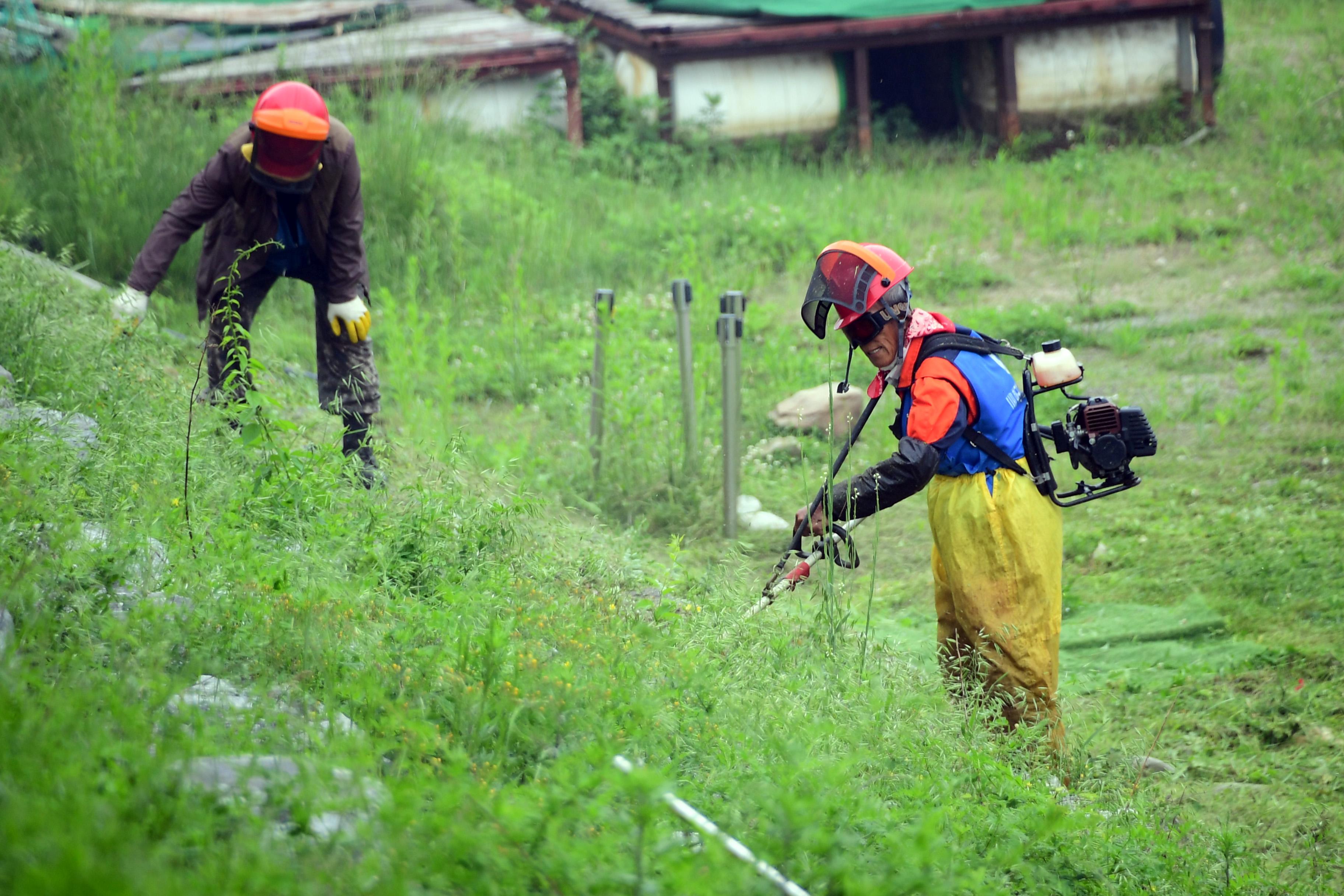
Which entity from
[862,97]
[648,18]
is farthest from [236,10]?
[862,97]

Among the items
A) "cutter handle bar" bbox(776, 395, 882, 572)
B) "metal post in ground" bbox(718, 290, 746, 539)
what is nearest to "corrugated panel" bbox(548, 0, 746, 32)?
"metal post in ground" bbox(718, 290, 746, 539)

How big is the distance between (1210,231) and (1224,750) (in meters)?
6.43

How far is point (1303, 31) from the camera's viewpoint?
45.8 feet

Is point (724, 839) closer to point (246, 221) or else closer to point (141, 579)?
point (141, 579)

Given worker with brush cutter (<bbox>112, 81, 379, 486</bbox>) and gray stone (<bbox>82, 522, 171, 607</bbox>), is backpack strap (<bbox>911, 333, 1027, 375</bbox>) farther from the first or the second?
gray stone (<bbox>82, 522, 171, 607</bbox>)

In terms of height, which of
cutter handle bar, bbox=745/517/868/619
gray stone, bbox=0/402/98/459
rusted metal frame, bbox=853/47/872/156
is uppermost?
rusted metal frame, bbox=853/47/872/156

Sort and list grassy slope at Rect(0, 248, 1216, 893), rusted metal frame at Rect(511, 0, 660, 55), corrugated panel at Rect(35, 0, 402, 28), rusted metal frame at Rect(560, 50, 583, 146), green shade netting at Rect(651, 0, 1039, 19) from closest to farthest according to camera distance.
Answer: grassy slope at Rect(0, 248, 1216, 893)
corrugated panel at Rect(35, 0, 402, 28)
rusted metal frame at Rect(560, 50, 583, 146)
rusted metal frame at Rect(511, 0, 660, 55)
green shade netting at Rect(651, 0, 1039, 19)

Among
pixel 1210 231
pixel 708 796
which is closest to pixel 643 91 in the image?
pixel 1210 231

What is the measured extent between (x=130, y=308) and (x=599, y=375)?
7.34 feet

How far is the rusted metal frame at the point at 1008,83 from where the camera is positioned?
11.4 metres

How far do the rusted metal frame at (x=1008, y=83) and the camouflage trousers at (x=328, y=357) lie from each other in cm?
819

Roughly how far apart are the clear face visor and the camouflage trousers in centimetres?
220

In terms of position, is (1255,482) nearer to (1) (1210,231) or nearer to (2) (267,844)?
(1) (1210,231)

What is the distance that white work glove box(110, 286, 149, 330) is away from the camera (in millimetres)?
4711
